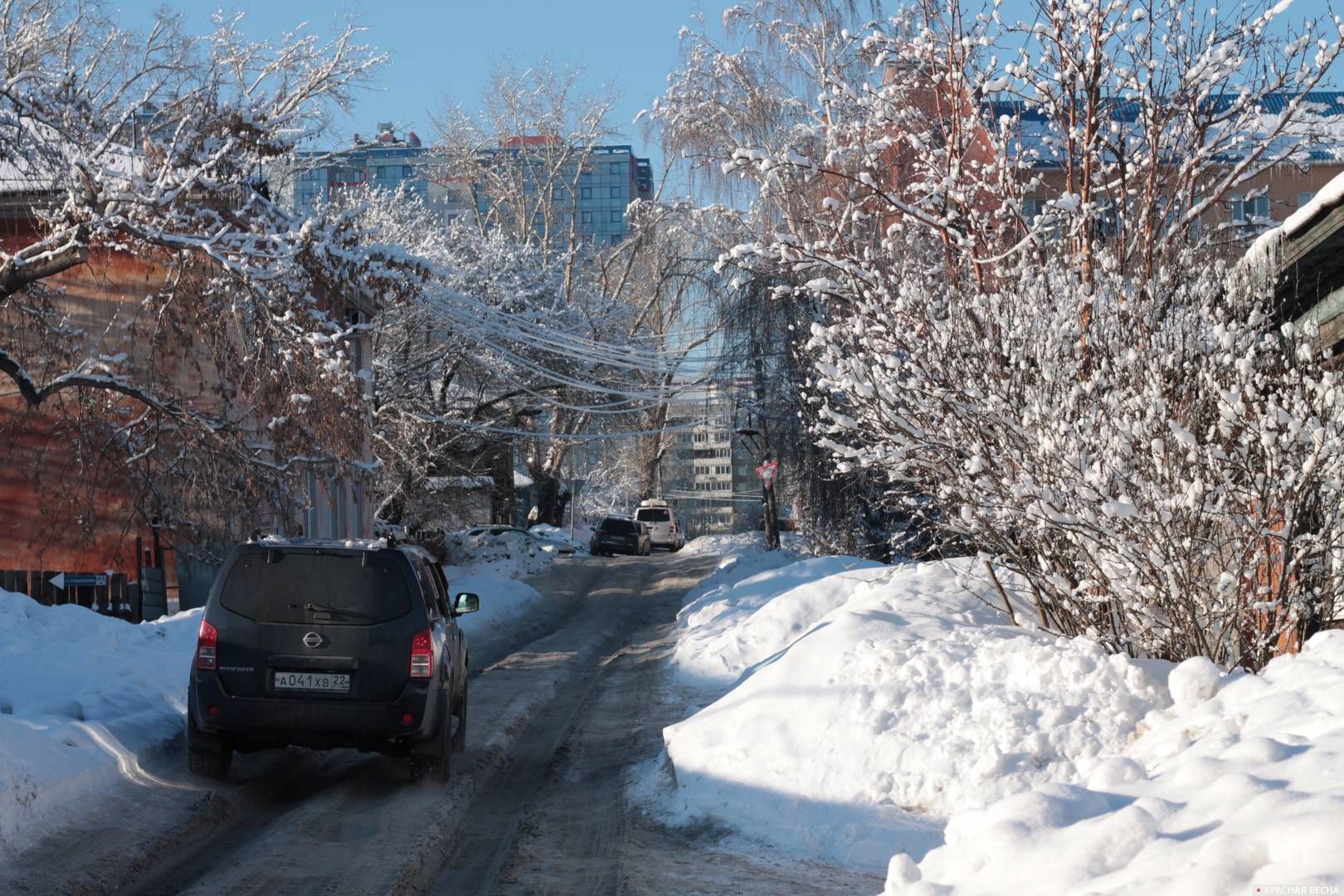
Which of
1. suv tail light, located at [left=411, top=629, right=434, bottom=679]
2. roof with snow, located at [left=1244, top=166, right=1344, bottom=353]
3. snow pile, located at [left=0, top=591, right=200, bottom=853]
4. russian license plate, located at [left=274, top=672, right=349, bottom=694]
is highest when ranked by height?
roof with snow, located at [left=1244, top=166, right=1344, bottom=353]

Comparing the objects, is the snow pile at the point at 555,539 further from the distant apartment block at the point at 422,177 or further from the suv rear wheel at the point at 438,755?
the suv rear wheel at the point at 438,755

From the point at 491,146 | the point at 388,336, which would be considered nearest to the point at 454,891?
the point at 388,336

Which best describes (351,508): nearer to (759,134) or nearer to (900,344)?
(759,134)

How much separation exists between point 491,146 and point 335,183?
10.4 m

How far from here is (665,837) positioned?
7.74 meters

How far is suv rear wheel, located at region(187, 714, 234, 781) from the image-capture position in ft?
28.9

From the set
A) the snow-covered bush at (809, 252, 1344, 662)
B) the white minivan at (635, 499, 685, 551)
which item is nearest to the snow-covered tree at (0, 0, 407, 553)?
the snow-covered bush at (809, 252, 1344, 662)

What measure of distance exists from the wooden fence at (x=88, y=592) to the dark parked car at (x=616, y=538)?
1281 inches

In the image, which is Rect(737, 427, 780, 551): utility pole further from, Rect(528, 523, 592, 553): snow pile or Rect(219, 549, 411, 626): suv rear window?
Rect(219, 549, 411, 626): suv rear window

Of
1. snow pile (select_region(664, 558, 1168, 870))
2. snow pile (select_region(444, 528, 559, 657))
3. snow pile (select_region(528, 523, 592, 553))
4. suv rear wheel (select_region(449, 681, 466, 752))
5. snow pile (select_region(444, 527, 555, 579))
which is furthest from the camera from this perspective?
snow pile (select_region(528, 523, 592, 553))

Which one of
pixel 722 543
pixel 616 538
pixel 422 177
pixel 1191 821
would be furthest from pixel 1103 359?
pixel 422 177

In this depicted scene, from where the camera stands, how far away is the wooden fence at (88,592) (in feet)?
59.5

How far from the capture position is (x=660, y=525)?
188 feet

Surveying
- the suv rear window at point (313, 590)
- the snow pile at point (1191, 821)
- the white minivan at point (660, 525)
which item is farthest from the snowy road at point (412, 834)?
the white minivan at point (660, 525)
